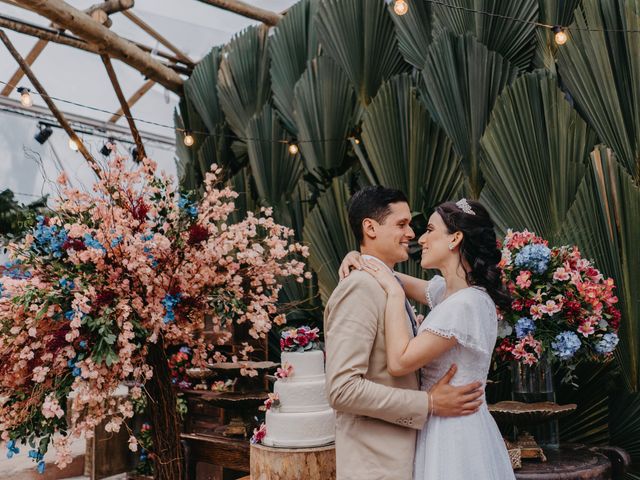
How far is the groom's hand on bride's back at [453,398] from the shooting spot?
140 centimetres

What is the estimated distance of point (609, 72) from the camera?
9.91 ft

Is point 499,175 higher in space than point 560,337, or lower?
higher

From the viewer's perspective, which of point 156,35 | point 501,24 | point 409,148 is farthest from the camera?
point 156,35

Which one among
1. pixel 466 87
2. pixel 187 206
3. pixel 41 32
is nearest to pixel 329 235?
pixel 466 87

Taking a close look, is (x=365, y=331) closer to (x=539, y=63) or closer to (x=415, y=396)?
(x=415, y=396)

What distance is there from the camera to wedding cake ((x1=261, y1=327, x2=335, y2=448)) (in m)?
2.02

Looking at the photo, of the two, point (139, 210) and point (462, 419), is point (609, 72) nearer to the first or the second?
point (462, 419)

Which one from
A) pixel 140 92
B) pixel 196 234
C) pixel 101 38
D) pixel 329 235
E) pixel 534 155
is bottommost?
pixel 196 234

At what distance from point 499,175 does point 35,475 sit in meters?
3.64

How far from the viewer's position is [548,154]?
125 inches

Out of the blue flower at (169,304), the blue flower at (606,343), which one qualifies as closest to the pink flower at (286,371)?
the blue flower at (169,304)

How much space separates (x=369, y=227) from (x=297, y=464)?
34.9 inches

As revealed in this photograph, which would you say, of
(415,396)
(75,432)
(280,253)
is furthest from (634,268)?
(75,432)

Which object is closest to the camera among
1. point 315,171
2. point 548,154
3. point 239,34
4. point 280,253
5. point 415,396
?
point 415,396
